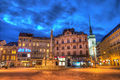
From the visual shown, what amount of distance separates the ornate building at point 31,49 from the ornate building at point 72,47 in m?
6.94

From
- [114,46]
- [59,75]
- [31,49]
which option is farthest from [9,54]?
[114,46]

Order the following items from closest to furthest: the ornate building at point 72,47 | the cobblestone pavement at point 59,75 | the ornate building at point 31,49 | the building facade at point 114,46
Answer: the cobblestone pavement at point 59,75 < the building facade at point 114,46 < the ornate building at point 72,47 < the ornate building at point 31,49

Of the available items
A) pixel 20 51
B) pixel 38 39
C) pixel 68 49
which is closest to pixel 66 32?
pixel 68 49

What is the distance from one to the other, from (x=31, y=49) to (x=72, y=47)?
69.2 feet

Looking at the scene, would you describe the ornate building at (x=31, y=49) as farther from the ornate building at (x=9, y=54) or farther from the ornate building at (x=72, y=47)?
the ornate building at (x=72, y=47)

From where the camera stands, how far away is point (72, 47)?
51.7 m

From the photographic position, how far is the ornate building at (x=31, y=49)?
5128cm

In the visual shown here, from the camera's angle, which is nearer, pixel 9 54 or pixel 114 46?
pixel 114 46

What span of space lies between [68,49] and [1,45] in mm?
33559

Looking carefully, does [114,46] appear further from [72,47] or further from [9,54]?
[9,54]

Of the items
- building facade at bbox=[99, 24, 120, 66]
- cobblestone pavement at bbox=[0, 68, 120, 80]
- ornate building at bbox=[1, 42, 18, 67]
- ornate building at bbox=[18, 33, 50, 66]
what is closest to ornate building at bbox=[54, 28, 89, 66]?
ornate building at bbox=[18, 33, 50, 66]

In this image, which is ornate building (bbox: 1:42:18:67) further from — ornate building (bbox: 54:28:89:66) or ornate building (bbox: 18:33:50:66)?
ornate building (bbox: 54:28:89:66)

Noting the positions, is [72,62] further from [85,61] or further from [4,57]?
[4,57]

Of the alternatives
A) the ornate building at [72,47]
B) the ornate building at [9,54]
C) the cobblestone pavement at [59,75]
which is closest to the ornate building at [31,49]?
the ornate building at [9,54]
